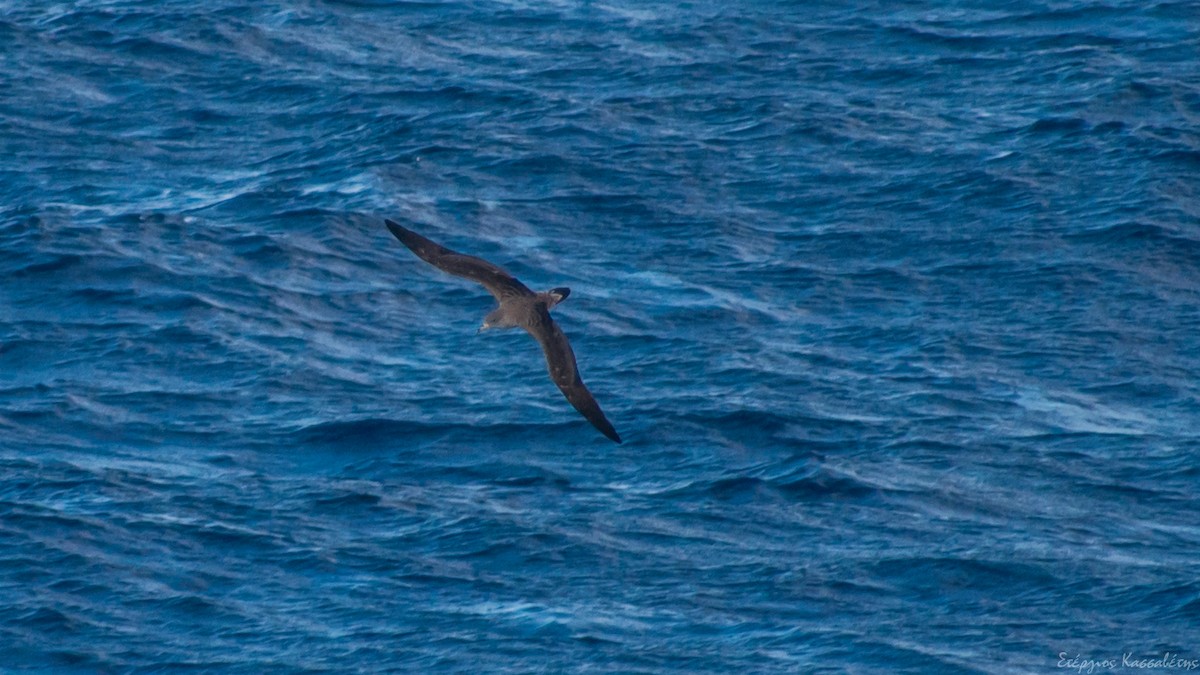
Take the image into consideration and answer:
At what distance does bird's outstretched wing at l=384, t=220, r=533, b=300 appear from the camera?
779 inches

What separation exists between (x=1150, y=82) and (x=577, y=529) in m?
12.3

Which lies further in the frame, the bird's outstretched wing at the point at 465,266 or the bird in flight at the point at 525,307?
the bird's outstretched wing at the point at 465,266

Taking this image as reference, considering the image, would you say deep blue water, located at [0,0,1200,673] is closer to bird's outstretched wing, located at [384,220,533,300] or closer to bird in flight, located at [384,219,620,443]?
bird in flight, located at [384,219,620,443]

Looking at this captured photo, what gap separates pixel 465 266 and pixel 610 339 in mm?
8018

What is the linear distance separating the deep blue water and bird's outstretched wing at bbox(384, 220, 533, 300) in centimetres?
474

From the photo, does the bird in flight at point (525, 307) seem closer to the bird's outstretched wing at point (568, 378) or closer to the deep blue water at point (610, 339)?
the bird's outstretched wing at point (568, 378)

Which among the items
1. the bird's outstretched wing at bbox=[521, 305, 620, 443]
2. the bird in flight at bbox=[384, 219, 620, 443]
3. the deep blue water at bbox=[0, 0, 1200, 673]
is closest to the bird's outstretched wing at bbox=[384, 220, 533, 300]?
the bird in flight at bbox=[384, 219, 620, 443]

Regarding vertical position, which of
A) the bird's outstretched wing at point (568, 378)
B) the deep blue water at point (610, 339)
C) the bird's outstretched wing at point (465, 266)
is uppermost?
the bird's outstretched wing at point (465, 266)

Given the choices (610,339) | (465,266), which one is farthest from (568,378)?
(610,339)

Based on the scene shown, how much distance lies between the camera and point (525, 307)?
Answer: 65.5 feet

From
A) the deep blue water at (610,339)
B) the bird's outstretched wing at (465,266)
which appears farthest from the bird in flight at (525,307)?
the deep blue water at (610,339)

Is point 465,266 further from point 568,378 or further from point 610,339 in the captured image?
point 610,339

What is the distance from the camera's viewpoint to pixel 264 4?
1457 inches

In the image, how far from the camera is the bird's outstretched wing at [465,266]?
65.0ft
